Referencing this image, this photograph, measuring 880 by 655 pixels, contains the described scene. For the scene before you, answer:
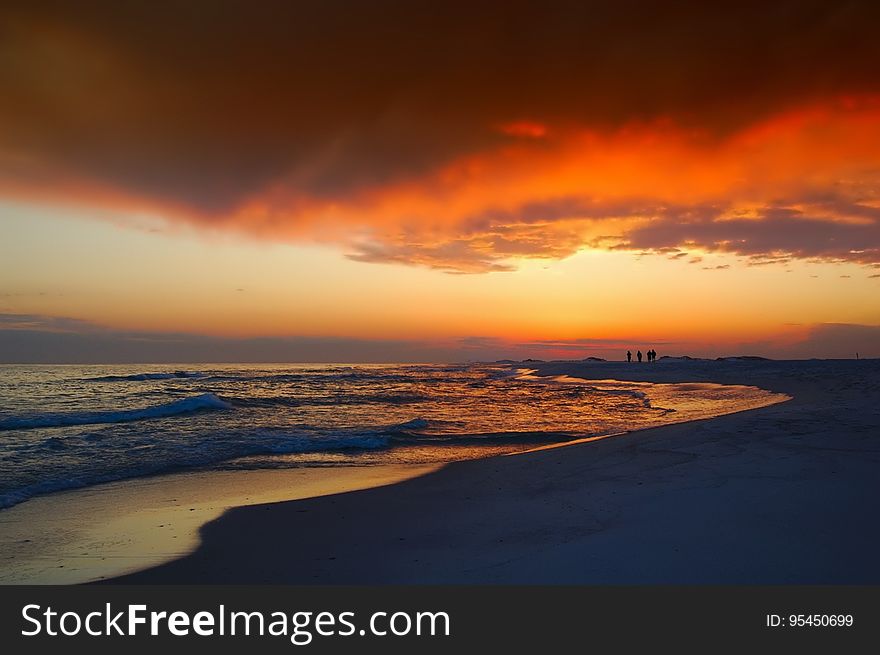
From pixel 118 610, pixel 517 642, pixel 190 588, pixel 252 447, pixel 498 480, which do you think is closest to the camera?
pixel 517 642

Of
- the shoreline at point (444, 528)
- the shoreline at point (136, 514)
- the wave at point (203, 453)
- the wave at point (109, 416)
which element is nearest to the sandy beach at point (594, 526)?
the shoreline at point (444, 528)

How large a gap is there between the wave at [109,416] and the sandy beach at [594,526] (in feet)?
56.9

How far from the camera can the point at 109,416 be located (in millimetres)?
25188

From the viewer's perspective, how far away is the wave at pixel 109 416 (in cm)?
2222

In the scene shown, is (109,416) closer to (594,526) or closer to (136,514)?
(136,514)

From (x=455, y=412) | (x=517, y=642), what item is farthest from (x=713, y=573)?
(x=455, y=412)

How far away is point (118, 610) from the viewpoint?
17.3 ft

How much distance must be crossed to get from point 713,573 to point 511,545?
86.3 inches

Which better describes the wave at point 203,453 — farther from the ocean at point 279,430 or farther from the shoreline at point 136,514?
the shoreline at point 136,514

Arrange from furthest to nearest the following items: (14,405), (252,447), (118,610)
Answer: (14,405), (252,447), (118,610)

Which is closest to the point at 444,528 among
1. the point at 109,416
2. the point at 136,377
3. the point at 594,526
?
the point at 594,526

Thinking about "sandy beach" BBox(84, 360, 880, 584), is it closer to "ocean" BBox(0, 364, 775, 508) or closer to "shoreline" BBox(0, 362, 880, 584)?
"shoreline" BBox(0, 362, 880, 584)

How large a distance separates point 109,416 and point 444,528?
22296 millimetres

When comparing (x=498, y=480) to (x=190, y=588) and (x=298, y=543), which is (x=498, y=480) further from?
(x=190, y=588)
